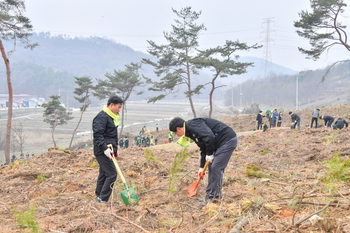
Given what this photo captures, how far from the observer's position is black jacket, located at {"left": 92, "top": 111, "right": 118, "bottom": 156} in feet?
14.7

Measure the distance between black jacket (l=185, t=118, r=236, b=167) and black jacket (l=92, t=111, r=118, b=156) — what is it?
125cm

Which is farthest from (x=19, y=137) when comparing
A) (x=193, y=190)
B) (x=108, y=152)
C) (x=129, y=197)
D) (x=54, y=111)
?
(x=193, y=190)

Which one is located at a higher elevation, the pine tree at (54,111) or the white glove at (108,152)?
the white glove at (108,152)

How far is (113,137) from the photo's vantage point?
4.80 meters

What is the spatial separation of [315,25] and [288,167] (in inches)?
700

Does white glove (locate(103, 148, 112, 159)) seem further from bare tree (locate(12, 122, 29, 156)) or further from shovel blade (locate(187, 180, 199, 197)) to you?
bare tree (locate(12, 122, 29, 156))

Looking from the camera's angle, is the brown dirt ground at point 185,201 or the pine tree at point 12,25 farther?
the pine tree at point 12,25

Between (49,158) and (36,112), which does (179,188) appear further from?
(36,112)

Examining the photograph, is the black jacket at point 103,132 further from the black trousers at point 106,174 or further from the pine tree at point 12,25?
the pine tree at point 12,25

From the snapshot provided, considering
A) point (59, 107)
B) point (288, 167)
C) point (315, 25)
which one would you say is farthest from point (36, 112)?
point (288, 167)

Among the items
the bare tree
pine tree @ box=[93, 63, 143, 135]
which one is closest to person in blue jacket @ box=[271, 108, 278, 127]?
pine tree @ box=[93, 63, 143, 135]

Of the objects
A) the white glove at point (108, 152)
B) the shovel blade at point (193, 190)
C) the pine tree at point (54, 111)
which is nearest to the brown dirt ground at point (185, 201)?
the shovel blade at point (193, 190)

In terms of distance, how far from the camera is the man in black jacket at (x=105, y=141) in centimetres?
451

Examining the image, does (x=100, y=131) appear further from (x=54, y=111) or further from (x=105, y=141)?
(x=54, y=111)
